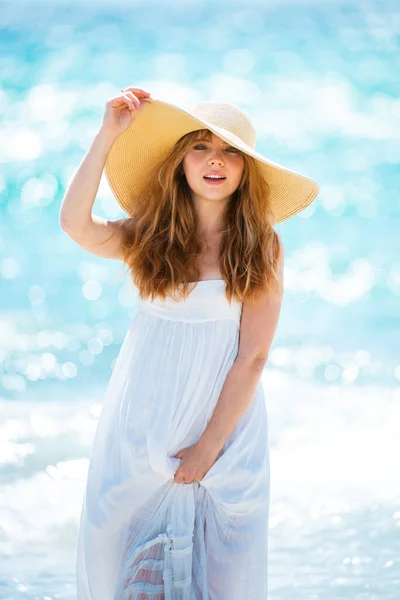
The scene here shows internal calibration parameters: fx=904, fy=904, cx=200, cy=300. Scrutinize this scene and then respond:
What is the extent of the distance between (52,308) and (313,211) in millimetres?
2598

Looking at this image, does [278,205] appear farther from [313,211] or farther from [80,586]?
[313,211]

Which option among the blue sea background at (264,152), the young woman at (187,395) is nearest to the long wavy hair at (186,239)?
the young woman at (187,395)

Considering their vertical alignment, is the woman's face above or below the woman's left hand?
above

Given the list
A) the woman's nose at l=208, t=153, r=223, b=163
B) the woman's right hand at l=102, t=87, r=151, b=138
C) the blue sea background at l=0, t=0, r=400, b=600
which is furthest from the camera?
Result: the blue sea background at l=0, t=0, r=400, b=600

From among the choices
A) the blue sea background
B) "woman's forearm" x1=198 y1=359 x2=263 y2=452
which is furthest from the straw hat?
the blue sea background

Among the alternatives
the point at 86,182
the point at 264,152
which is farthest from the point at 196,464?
the point at 264,152

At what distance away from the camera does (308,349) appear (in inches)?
275

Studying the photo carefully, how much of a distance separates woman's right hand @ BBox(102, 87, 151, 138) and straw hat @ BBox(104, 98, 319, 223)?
92 mm

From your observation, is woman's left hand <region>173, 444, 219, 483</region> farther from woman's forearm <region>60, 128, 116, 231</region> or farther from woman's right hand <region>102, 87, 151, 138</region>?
woman's right hand <region>102, 87, 151, 138</region>

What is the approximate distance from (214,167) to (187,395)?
0.60 m

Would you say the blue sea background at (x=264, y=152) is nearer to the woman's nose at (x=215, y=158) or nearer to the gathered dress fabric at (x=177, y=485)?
the gathered dress fabric at (x=177, y=485)

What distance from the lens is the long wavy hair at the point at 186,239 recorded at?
2.35 meters

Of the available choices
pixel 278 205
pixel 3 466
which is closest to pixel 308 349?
pixel 3 466

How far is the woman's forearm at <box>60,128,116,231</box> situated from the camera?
2260 millimetres
